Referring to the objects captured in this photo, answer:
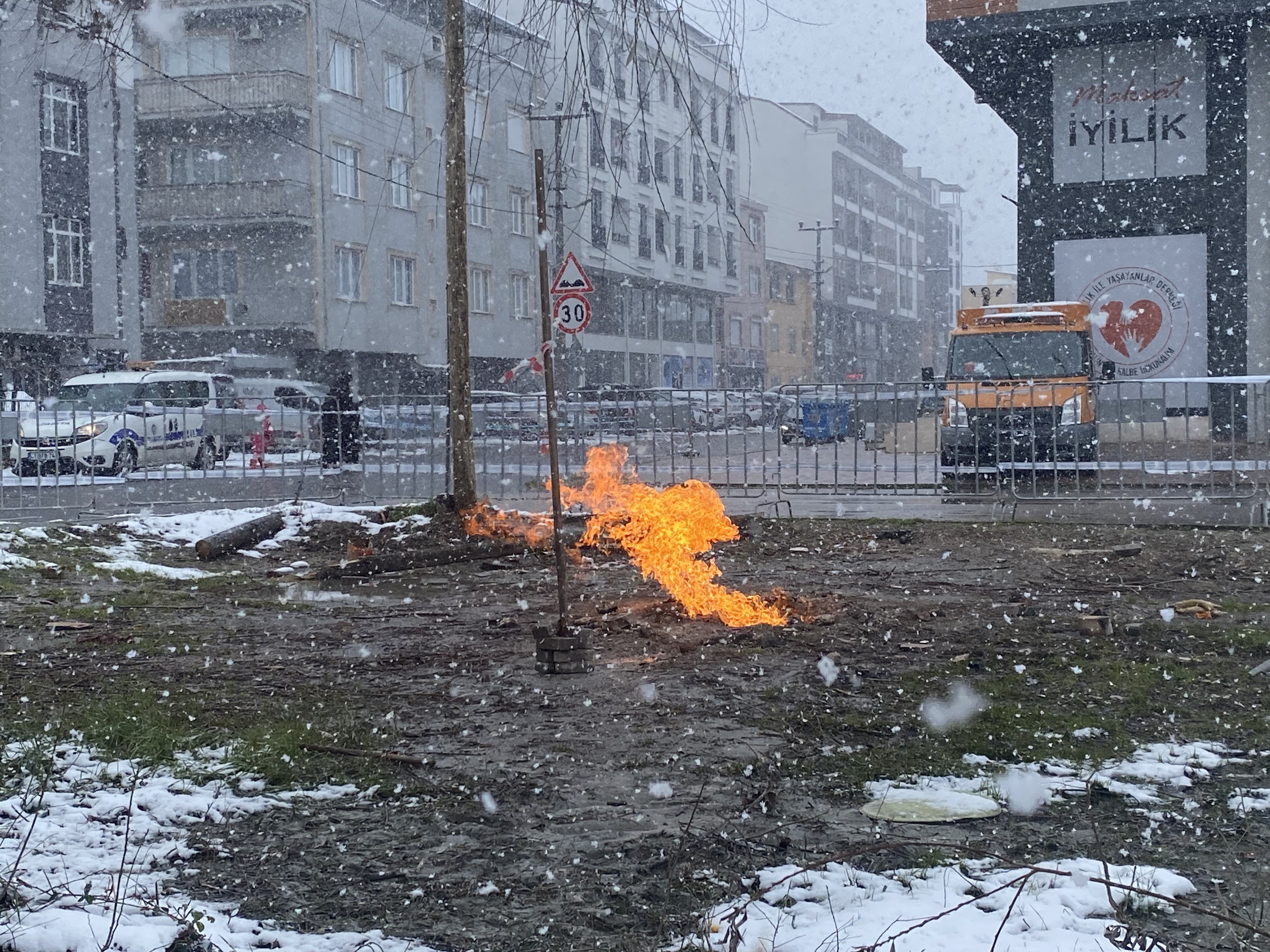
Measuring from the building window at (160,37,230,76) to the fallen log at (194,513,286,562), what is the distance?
3136 centimetres

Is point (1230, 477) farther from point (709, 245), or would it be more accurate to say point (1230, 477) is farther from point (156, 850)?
point (709, 245)

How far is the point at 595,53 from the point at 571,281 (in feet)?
6.81

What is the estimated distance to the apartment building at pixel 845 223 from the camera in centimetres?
8988

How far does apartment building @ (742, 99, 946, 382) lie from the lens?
89875 mm

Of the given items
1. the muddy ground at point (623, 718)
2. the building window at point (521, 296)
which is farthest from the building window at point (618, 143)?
the building window at point (521, 296)

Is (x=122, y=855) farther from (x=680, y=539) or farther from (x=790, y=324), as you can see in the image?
(x=790, y=324)

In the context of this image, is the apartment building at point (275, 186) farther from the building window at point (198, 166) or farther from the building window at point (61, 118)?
the building window at point (61, 118)

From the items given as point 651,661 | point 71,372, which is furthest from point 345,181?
point 651,661

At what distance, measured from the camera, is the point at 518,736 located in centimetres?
563

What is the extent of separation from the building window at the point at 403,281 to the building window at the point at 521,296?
6577mm

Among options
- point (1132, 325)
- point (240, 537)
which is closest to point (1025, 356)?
point (1132, 325)

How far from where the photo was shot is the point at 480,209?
158 ft

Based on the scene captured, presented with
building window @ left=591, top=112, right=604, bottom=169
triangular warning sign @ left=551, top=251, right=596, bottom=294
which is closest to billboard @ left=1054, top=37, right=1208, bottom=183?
triangular warning sign @ left=551, top=251, right=596, bottom=294

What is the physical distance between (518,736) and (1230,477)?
466 inches
